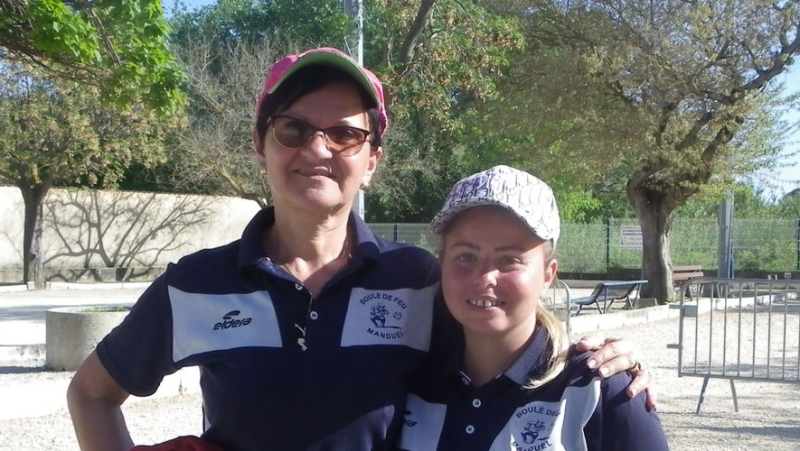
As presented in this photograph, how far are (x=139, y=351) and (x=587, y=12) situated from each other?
16998mm

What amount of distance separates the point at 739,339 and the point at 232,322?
793 cm

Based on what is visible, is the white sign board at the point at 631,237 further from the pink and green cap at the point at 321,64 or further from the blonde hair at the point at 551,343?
the pink and green cap at the point at 321,64

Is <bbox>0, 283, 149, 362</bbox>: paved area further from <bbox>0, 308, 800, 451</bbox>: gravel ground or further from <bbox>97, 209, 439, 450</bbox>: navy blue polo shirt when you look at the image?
<bbox>97, 209, 439, 450</bbox>: navy blue polo shirt

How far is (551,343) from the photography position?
219 cm

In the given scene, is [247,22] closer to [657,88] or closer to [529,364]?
[657,88]

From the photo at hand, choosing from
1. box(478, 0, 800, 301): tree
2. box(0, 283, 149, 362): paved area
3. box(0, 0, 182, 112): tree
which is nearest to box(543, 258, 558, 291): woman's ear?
box(0, 0, 182, 112): tree

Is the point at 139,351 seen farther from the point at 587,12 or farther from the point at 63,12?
the point at 587,12

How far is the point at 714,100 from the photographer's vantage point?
56.1ft

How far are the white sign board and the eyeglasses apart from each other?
1036 inches

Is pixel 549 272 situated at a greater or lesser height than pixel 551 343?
greater

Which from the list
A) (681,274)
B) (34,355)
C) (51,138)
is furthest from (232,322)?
(51,138)

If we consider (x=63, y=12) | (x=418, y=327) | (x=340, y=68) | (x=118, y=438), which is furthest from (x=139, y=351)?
(x=63, y=12)

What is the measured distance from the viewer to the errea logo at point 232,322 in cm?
214

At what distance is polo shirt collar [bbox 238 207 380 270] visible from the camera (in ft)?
7.27
